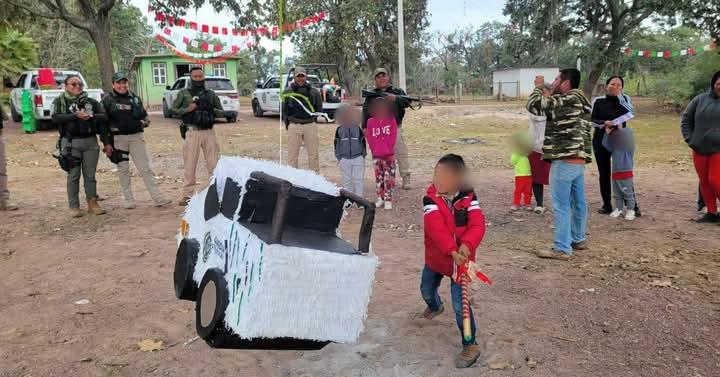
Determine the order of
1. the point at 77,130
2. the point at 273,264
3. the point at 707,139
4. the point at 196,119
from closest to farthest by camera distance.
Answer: the point at 273,264
the point at 707,139
the point at 77,130
the point at 196,119

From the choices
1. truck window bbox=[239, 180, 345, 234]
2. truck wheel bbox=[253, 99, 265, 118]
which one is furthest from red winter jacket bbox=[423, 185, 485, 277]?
truck wheel bbox=[253, 99, 265, 118]

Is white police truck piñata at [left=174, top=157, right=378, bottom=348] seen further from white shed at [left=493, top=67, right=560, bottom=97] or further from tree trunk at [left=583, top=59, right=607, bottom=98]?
white shed at [left=493, top=67, right=560, bottom=97]

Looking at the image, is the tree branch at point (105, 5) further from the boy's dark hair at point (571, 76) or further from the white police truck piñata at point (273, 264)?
the white police truck piñata at point (273, 264)

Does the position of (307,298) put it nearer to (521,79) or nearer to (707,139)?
(707,139)

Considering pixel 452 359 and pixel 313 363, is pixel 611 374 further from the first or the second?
pixel 313 363

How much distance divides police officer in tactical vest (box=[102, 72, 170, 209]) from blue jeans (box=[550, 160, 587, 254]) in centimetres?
502

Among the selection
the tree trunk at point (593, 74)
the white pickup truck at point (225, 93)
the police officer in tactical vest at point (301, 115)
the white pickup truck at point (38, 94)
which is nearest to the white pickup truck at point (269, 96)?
the white pickup truck at point (225, 93)

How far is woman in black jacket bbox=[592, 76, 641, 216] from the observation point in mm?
6520

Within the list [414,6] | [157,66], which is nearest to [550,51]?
[414,6]

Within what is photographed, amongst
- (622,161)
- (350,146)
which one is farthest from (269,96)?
(622,161)

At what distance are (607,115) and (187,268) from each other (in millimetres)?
5357

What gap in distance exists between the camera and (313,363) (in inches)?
132

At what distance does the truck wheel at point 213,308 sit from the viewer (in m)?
2.57

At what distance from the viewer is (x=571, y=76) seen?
498 centimetres
